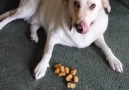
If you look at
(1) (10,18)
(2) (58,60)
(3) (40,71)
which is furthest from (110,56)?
(1) (10,18)

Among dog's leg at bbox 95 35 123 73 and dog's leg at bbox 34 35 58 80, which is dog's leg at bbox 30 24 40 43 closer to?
dog's leg at bbox 34 35 58 80

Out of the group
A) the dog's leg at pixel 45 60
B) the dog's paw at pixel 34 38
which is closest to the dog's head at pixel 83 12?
the dog's leg at pixel 45 60

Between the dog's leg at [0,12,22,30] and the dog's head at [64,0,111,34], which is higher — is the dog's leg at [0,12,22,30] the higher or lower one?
the lower one

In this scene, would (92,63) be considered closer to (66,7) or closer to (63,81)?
(63,81)

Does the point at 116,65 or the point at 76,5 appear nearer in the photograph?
the point at 76,5

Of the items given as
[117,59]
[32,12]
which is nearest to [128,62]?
[117,59]

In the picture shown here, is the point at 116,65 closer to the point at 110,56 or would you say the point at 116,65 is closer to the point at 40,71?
the point at 110,56

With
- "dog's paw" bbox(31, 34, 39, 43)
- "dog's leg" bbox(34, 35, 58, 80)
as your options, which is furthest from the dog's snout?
"dog's paw" bbox(31, 34, 39, 43)

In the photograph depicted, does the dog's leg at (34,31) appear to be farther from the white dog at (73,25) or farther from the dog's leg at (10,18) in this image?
the dog's leg at (10,18)
